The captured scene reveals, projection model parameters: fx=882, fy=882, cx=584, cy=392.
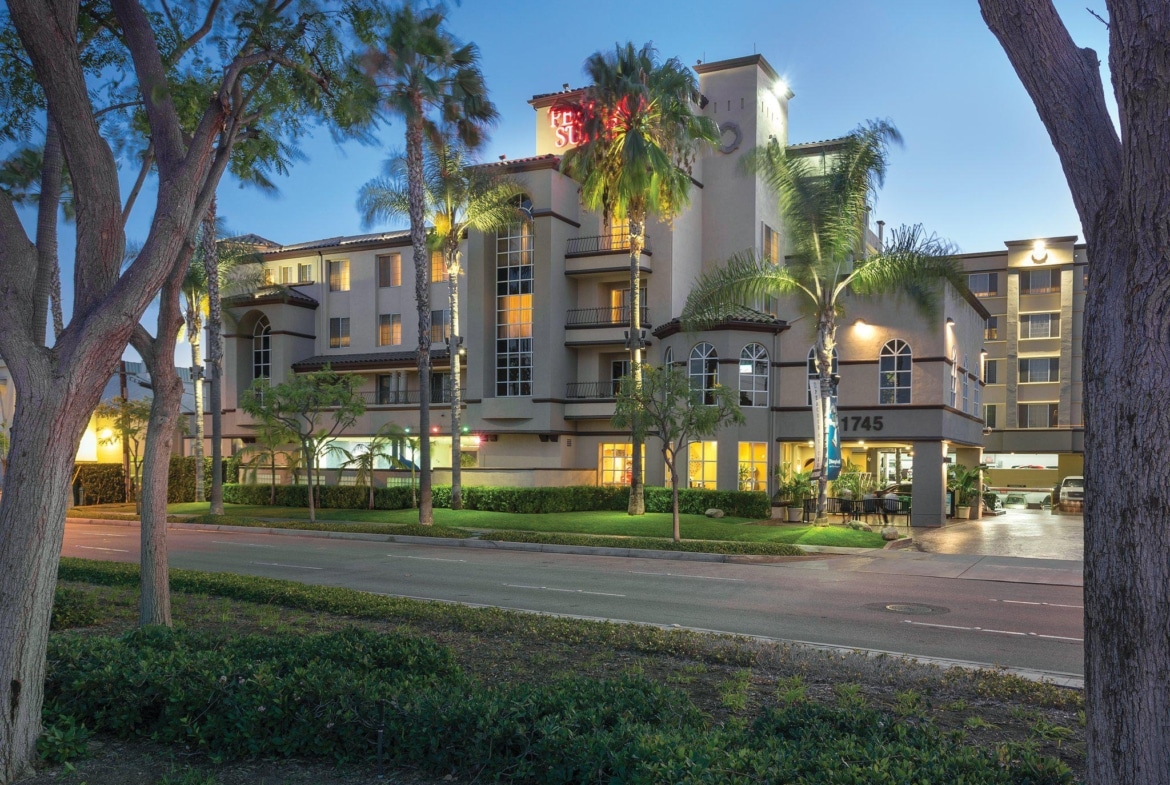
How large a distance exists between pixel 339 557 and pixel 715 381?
17181 mm

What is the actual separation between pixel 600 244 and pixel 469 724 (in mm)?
34390

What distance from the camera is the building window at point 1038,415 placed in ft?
190

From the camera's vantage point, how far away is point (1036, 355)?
58531 millimetres

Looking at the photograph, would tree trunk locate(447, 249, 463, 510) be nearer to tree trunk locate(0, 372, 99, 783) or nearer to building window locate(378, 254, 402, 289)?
building window locate(378, 254, 402, 289)

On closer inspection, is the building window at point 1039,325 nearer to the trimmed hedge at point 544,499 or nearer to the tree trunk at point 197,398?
the trimmed hedge at point 544,499

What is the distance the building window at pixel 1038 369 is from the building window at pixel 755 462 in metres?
32.7

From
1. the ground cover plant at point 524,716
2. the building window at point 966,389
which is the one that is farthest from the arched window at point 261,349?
the ground cover plant at point 524,716

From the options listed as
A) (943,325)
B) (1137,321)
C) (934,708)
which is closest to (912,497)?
(943,325)

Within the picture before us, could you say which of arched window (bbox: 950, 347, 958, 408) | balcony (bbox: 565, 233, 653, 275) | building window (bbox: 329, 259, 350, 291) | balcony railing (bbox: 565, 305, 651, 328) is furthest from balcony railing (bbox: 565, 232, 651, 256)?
building window (bbox: 329, 259, 350, 291)

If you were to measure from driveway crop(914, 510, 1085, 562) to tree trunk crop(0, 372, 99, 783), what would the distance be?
760 inches

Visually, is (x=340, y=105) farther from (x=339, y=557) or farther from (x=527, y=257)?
(x=527, y=257)

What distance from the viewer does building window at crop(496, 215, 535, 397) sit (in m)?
38.8

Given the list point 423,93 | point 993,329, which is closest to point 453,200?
point 423,93

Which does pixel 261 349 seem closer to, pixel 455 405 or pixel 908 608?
pixel 455 405
